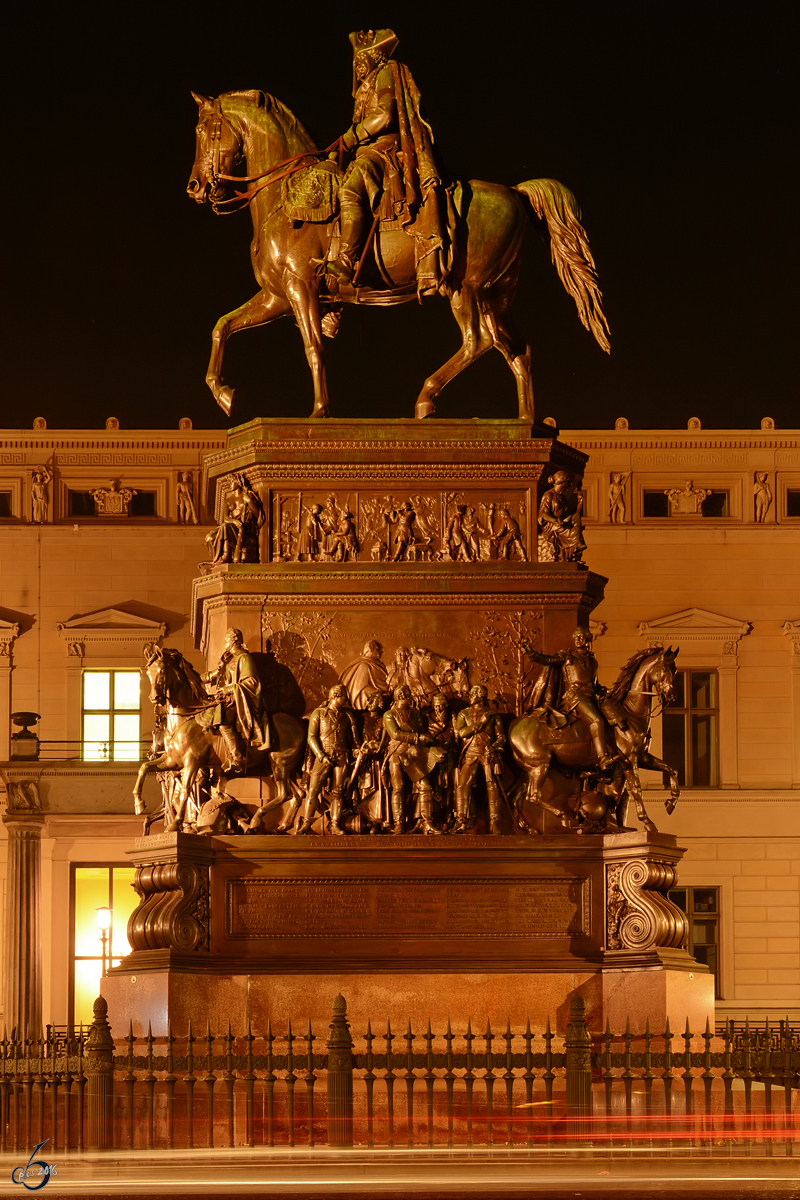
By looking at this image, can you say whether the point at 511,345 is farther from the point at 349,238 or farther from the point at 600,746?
the point at 600,746

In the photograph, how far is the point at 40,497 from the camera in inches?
2142

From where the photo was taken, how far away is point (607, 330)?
23.3 meters

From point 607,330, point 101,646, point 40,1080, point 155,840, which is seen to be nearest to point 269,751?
point 155,840

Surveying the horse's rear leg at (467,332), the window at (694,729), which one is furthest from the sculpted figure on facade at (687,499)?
the horse's rear leg at (467,332)

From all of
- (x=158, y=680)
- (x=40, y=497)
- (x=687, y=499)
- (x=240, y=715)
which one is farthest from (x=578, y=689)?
(x=40, y=497)

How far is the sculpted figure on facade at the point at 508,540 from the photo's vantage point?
21.7 m

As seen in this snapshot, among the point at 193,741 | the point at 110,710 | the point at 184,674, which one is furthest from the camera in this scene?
the point at 110,710

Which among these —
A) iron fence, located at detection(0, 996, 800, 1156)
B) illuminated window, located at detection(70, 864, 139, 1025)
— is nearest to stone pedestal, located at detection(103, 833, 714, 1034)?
iron fence, located at detection(0, 996, 800, 1156)

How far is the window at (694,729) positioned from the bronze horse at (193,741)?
3540cm

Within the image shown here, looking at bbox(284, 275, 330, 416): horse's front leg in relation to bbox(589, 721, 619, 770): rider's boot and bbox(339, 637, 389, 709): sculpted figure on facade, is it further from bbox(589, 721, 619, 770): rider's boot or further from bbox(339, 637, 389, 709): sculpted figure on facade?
bbox(589, 721, 619, 770): rider's boot

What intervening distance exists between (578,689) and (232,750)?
3339 mm

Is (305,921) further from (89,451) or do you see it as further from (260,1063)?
(89,451)

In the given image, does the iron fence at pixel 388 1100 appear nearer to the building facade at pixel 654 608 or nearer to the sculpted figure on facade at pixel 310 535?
the sculpted figure on facade at pixel 310 535

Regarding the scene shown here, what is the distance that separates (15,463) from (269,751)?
3544 cm
